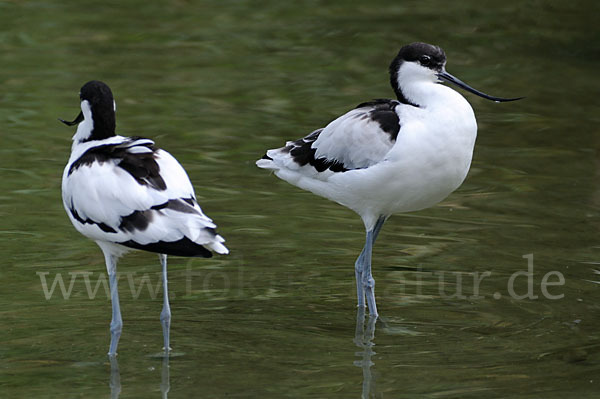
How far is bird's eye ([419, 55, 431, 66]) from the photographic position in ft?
25.0

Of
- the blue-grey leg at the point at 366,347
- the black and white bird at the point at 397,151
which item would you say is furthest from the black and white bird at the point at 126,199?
the black and white bird at the point at 397,151

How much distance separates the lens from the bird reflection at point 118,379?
20.3ft

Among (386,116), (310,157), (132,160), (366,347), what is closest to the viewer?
(132,160)

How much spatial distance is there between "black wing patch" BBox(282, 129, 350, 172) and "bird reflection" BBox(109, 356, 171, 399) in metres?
1.83

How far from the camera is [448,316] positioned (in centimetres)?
745

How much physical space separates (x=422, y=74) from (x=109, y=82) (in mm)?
6671

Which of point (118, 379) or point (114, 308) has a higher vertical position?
point (114, 308)

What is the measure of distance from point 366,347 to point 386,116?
154 cm

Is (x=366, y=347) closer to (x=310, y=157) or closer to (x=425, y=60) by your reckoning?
→ (x=310, y=157)

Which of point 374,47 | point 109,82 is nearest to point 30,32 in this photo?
point 109,82

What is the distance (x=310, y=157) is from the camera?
7891 mm

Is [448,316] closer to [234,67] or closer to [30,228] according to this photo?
[30,228]

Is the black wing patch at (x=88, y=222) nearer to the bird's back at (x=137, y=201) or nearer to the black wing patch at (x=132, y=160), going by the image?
the bird's back at (x=137, y=201)

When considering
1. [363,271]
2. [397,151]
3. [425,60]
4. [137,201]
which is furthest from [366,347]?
[425,60]
